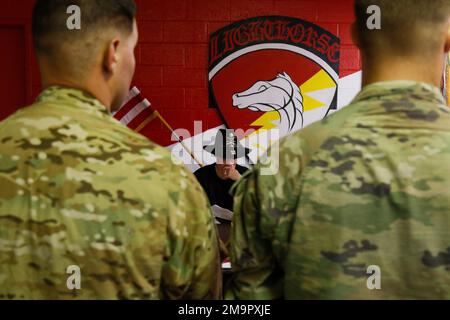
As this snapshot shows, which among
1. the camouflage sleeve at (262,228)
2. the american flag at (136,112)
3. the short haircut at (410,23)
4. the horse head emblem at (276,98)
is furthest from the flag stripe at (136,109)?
the short haircut at (410,23)

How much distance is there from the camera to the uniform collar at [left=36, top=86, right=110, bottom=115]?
1.12 meters

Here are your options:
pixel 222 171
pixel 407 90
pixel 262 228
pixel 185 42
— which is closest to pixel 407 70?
pixel 407 90

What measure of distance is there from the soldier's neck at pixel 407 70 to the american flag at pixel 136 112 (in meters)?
2.65

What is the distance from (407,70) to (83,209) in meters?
0.70

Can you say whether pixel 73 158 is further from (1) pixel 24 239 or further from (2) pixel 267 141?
A: (2) pixel 267 141

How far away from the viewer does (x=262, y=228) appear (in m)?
1.07

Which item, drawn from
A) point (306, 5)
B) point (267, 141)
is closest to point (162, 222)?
point (267, 141)

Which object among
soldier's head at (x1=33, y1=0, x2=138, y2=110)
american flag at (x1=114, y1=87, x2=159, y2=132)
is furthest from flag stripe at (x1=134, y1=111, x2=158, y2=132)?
soldier's head at (x1=33, y1=0, x2=138, y2=110)

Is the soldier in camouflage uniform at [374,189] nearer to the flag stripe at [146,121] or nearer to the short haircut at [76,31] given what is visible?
the short haircut at [76,31]

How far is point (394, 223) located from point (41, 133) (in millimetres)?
715

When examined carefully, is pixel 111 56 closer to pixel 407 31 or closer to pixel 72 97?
pixel 72 97

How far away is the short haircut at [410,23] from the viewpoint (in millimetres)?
1029

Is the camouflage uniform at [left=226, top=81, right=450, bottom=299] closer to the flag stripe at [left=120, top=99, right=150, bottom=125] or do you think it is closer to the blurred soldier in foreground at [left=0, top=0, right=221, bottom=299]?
the blurred soldier in foreground at [left=0, top=0, right=221, bottom=299]
